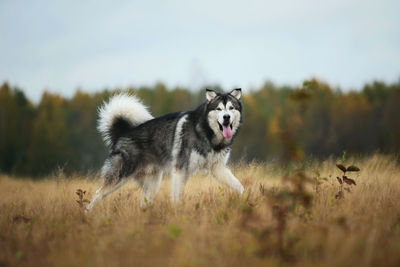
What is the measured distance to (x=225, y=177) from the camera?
5.68 meters

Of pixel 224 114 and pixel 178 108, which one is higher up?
pixel 178 108

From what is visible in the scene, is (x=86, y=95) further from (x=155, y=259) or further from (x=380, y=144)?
(x=155, y=259)

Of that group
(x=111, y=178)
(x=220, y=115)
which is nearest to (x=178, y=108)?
(x=111, y=178)

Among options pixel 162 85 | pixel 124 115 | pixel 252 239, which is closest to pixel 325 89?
pixel 162 85

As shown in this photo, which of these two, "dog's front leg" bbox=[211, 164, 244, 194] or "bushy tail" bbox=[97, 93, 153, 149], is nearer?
"dog's front leg" bbox=[211, 164, 244, 194]

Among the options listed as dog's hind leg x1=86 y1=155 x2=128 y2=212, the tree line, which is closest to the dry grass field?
dog's hind leg x1=86 y1=155 x2=128 y2=212

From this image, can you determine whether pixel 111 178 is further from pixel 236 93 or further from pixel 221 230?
pixel 221 230

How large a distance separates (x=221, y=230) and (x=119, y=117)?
361 cm

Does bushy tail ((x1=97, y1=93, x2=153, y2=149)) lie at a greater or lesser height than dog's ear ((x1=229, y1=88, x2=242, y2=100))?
lesser

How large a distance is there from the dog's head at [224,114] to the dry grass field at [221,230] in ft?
2.97

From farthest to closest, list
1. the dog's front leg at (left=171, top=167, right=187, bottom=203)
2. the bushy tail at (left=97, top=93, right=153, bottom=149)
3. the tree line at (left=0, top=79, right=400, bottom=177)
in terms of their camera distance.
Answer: the tree line at (left=0, top=79, right=400, bottom=177)
the bushy tail at (left=97, top=93, right=153, bottom=149)
the dog's front leg at (left=171, top=167, right=187, bottom=203)

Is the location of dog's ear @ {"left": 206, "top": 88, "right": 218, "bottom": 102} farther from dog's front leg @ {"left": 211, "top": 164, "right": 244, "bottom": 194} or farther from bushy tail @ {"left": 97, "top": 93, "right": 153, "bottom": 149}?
bushy tail @ {"left": 97, "top": 93, "right": 153, "bottom": 149}

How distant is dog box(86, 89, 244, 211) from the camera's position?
5637 millimetres

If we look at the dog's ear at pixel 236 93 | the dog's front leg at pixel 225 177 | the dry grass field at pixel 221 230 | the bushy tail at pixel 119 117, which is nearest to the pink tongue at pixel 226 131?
the dog's front leg at pixel 225 177
